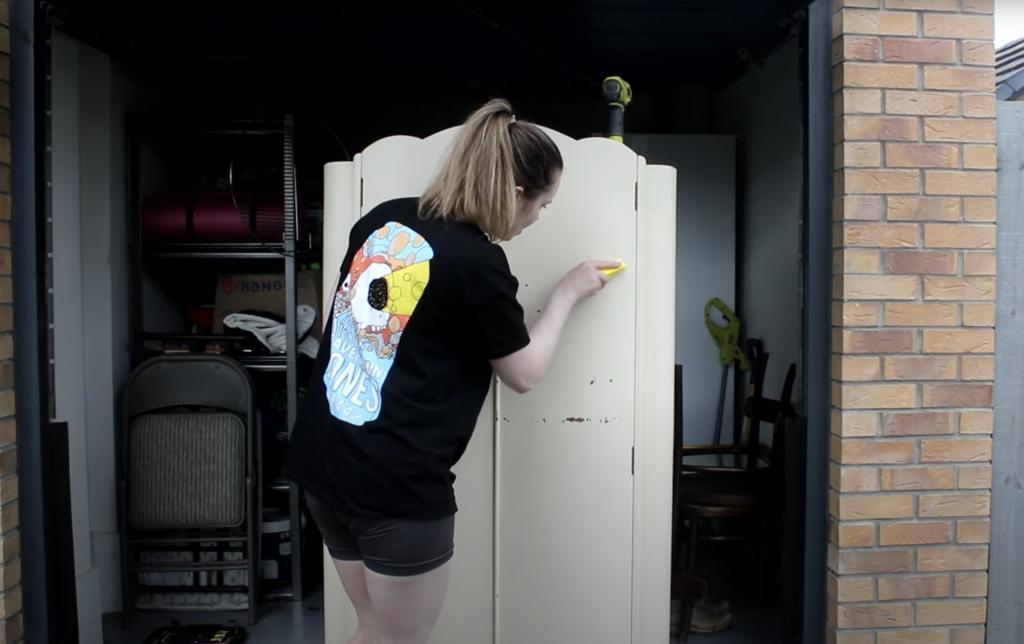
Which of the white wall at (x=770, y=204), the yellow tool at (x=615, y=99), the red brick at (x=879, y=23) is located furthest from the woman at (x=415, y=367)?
the white wall at (x=770, y=204)

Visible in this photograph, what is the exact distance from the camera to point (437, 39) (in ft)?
10.9

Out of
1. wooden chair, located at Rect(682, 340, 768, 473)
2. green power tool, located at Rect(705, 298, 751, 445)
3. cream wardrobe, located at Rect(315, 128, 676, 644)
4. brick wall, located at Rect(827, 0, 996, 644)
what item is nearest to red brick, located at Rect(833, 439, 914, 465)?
brick wall, located at Rect(827, 0, 996, 644)

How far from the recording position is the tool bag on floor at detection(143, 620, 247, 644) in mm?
2791

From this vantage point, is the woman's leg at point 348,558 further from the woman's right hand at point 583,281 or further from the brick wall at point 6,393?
the brick wall at point 6,393

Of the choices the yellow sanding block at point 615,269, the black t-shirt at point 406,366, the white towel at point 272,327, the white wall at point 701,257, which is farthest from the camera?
the white wall at point 701,257

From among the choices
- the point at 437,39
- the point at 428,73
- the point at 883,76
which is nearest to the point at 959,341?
the point at 883,76

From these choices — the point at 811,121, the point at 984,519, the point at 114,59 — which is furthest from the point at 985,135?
the point at 114,59

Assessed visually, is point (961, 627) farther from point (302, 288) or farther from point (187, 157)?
point (187, 157)

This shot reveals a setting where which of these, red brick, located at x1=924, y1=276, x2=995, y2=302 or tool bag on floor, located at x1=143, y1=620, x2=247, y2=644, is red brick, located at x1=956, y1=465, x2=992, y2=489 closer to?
red brick, located at x1=924, y1=276, x2=995, y2=302

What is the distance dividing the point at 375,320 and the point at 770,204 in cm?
272

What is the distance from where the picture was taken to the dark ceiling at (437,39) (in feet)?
9.35

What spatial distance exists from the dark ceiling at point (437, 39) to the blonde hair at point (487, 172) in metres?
1.41

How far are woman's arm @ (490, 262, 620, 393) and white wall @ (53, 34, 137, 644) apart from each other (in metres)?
1.94

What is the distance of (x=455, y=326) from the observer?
1502mm
